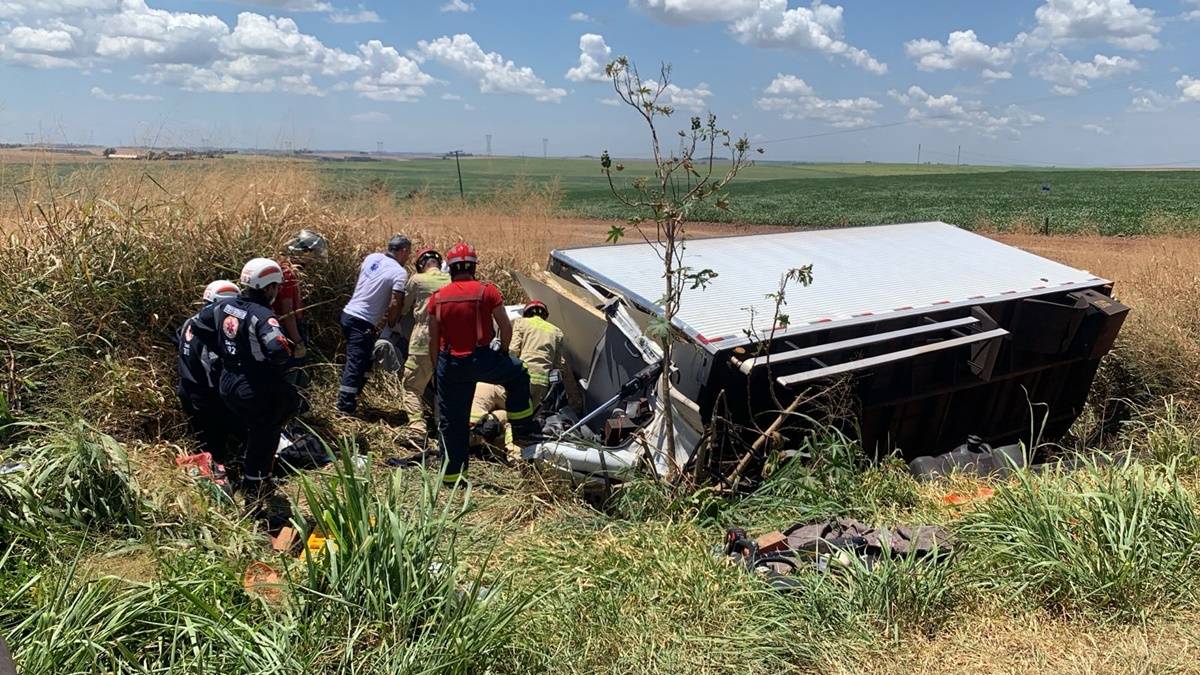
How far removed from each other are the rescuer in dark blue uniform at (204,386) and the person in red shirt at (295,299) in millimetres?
394

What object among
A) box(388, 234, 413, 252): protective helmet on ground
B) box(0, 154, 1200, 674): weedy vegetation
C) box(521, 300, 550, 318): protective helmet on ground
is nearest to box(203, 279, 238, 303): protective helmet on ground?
box(0, 154, 1200, 674): weedy vegetation

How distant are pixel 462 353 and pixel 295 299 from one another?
163 centimetres

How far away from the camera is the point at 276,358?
4.29m

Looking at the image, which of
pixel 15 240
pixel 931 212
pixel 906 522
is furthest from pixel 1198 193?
pixel 15 240

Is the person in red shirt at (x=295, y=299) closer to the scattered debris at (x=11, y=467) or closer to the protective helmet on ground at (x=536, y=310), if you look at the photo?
the scattered debris at (x=11, y=467)

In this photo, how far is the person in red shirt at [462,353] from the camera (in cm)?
505

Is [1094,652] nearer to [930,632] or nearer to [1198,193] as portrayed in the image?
[930,632]

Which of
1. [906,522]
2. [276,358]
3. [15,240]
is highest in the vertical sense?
[15,240]

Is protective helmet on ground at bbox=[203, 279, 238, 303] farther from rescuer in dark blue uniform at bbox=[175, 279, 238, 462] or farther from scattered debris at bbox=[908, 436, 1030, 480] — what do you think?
scattered debris at bbox=[908, 436, 1030, 480]

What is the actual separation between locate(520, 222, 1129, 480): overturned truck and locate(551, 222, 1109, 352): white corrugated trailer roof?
18 millimetres

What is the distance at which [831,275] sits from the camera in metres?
5.64

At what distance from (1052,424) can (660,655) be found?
16.1ft

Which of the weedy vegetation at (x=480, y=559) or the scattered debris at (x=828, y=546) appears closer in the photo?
the weedy vegetation at (x=480, y=559)

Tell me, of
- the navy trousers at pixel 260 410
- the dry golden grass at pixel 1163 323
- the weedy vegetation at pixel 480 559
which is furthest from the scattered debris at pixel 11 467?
the dry golden grass at pixel 1163 323
